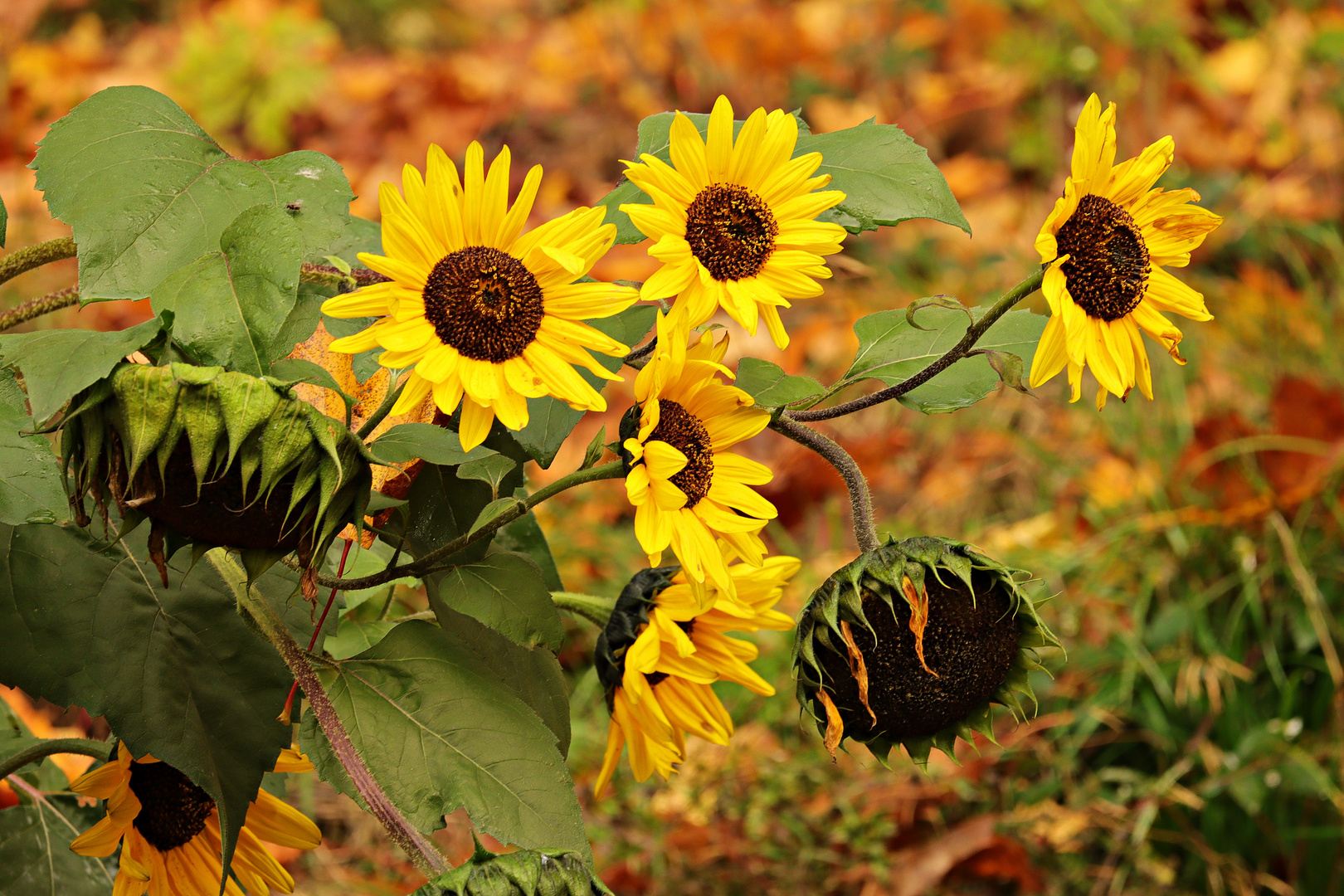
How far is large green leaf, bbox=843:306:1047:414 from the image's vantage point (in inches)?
24.0

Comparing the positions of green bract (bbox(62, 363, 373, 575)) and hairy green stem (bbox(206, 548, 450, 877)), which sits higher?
green bract (bbox(62, 363, 373, 575))

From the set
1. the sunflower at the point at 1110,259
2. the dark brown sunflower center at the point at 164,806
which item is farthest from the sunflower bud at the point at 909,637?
the dark brown sunflower center at the point at 164,806

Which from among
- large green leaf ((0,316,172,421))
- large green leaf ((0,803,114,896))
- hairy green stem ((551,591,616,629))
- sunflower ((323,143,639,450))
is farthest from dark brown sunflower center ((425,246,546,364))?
large green leaf ((0,803,114,896))

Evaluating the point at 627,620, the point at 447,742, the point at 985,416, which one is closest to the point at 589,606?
the point at 627,620

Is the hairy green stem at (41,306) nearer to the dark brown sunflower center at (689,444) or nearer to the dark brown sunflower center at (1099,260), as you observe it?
the dark brown sunflower center at (689,444)

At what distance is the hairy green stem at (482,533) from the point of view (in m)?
0.52

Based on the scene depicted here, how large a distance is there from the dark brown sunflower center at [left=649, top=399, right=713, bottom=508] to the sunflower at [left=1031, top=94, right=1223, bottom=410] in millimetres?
155

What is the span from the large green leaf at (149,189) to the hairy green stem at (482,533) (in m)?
0.15

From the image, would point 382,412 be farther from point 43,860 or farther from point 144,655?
Result: point 43,860

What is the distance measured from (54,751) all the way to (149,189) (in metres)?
0.31

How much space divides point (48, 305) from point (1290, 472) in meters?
1.84

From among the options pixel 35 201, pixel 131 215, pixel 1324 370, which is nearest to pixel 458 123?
pixel 35 201

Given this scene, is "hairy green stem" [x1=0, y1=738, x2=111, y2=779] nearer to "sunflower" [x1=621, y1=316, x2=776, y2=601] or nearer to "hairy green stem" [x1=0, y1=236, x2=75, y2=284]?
"hairy green stem" [x1=0, y1=236, x2=75, y2=284]

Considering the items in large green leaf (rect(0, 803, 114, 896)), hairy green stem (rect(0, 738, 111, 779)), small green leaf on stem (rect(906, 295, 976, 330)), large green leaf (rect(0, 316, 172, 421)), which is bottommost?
→ large green leaf (rect(0, 803, 114, 896))
